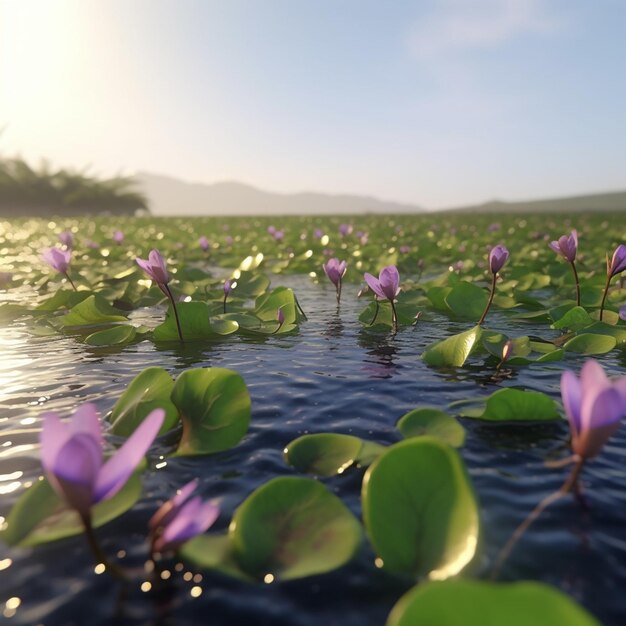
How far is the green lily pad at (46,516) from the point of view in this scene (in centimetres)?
133

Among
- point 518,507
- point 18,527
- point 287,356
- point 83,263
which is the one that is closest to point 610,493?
point 518,507

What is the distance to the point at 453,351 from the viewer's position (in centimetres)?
285

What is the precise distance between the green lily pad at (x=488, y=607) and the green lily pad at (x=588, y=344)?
259 cm

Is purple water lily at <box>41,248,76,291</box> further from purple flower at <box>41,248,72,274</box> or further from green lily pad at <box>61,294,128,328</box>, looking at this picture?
green lily pad at <box>61,294,128,328</box>

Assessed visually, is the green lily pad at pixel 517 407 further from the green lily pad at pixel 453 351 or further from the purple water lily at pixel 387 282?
the purple water lily at pixel 387 282

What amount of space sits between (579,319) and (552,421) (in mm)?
1693

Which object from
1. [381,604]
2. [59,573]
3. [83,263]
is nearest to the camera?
[381,604]

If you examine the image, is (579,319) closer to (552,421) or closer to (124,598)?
(552,421)

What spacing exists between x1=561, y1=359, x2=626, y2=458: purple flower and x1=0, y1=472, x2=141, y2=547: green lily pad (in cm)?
113

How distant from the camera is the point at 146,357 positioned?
127 inches

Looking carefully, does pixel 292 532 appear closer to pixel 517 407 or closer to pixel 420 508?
pixel 420 508

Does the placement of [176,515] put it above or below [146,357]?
above

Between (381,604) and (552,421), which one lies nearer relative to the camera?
(381,604)

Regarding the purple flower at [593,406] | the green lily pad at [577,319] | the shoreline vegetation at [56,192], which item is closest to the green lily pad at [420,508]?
the purple flower at [593,406]
